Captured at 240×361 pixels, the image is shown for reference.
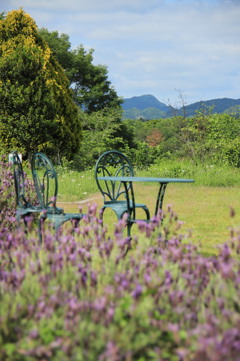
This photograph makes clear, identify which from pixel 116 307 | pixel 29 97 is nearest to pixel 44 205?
pixel 116 307

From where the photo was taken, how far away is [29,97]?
1511cm

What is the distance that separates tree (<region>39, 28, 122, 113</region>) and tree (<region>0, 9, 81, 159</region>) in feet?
52.1

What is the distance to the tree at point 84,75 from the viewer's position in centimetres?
3209

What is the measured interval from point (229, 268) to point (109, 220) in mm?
5480

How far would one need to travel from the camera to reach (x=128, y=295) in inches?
92.7

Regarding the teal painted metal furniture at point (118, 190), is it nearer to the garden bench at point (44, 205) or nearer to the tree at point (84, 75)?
the garden bench at point (44, 205)

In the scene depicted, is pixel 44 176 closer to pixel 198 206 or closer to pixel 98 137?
pixel 198 206

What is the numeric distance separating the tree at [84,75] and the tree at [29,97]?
626 inches

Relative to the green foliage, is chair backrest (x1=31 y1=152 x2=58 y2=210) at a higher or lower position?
lower

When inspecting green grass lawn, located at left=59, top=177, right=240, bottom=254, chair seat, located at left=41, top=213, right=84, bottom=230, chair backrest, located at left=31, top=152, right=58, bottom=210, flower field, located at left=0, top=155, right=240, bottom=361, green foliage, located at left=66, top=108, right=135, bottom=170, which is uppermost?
→ green foliage, located at left=66, top=108, right=135, bottom=170

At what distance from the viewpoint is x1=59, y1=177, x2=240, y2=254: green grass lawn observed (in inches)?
264

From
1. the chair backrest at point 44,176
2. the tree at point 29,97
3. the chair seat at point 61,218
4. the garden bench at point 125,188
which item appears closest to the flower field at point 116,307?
the garden bench at point 125,188

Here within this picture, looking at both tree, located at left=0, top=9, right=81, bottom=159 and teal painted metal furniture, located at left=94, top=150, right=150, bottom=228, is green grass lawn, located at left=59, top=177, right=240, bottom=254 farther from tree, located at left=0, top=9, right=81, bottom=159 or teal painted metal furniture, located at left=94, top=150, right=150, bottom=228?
tree, located at left=0, top=9, right=81, bottom=159

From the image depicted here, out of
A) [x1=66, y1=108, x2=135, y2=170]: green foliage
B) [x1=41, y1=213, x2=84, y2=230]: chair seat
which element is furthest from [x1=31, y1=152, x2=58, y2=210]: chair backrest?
[x1=66, y1=108, x2=135, y2=170]: green foliage
